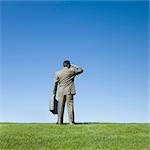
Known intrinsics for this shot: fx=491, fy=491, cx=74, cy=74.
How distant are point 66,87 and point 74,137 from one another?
5.83 metres

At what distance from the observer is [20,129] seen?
19969 millimetres

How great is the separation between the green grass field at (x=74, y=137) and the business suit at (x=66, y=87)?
251 cm

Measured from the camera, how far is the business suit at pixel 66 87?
75.4 ft

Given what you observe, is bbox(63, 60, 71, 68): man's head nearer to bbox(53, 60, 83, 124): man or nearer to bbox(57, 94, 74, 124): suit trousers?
bbox(53, 60, 83, 124): man

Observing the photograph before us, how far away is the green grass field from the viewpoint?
15797mm

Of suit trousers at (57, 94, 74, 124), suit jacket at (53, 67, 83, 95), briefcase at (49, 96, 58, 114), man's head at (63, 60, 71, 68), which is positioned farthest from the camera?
briefcase at (49, 96, 58, 114)

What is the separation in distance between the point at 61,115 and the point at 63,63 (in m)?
2.49

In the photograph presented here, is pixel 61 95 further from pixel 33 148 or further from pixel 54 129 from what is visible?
pixel 33 148

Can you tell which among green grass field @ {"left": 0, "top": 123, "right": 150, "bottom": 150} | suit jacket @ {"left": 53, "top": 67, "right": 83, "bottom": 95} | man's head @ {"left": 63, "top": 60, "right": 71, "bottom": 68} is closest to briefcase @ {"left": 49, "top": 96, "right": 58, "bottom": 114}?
suit jacket @ {"left": 53, "top": 67, "right": 83, "bottom": 95}

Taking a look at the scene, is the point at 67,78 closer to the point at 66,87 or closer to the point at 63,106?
the point at 66,87

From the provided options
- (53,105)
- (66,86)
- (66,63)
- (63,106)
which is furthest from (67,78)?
(53,105)

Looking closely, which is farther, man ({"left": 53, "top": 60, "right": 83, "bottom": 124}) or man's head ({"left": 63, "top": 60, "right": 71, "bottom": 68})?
man's head ({"left": 63, "top": 60, "right": 71, "bottom": 68})

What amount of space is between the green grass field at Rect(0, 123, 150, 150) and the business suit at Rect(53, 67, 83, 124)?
251cm

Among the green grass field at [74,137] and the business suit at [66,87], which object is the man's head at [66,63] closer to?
the business suit at [66,87]
